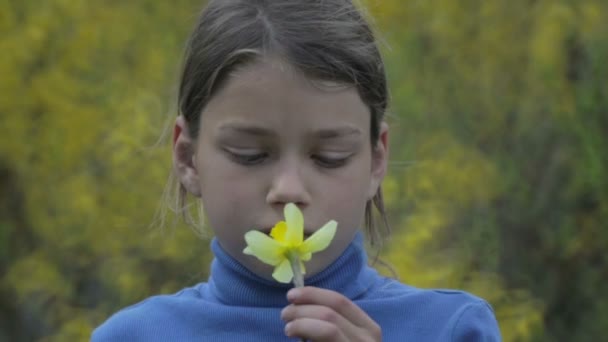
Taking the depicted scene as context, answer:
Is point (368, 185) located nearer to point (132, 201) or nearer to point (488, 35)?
point (132, 201)

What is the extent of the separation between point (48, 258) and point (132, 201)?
2.49 ft

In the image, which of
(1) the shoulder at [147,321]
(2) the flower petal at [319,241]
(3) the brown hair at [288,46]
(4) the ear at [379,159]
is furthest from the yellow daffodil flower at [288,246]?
(1) the shoulder at [147,321]

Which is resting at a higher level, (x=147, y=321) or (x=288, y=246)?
(x=288, y=246)

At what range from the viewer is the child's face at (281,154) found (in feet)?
7.18

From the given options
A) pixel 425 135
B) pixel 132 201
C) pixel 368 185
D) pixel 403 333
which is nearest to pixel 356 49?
pixel 368 185

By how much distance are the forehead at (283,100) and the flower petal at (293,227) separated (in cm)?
27

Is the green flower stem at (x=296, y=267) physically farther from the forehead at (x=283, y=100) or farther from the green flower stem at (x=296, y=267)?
the forehead at (x=283, y=100)

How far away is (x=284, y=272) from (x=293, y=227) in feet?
0.21

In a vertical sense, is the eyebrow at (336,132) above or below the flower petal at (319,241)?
above

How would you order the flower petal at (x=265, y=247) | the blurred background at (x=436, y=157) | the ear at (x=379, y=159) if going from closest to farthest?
1. the flower petal at (x=265, y=247)
2. the ear at (x=379, y=159)
3. the blurred background at (x=436, y=157)

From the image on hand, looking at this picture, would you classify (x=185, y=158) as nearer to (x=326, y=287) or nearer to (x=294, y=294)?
(x=326, y=287)

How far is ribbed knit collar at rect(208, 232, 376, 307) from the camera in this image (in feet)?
7.85

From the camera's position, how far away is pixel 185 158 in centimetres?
249

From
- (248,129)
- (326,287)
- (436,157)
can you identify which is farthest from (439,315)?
(436,157)
